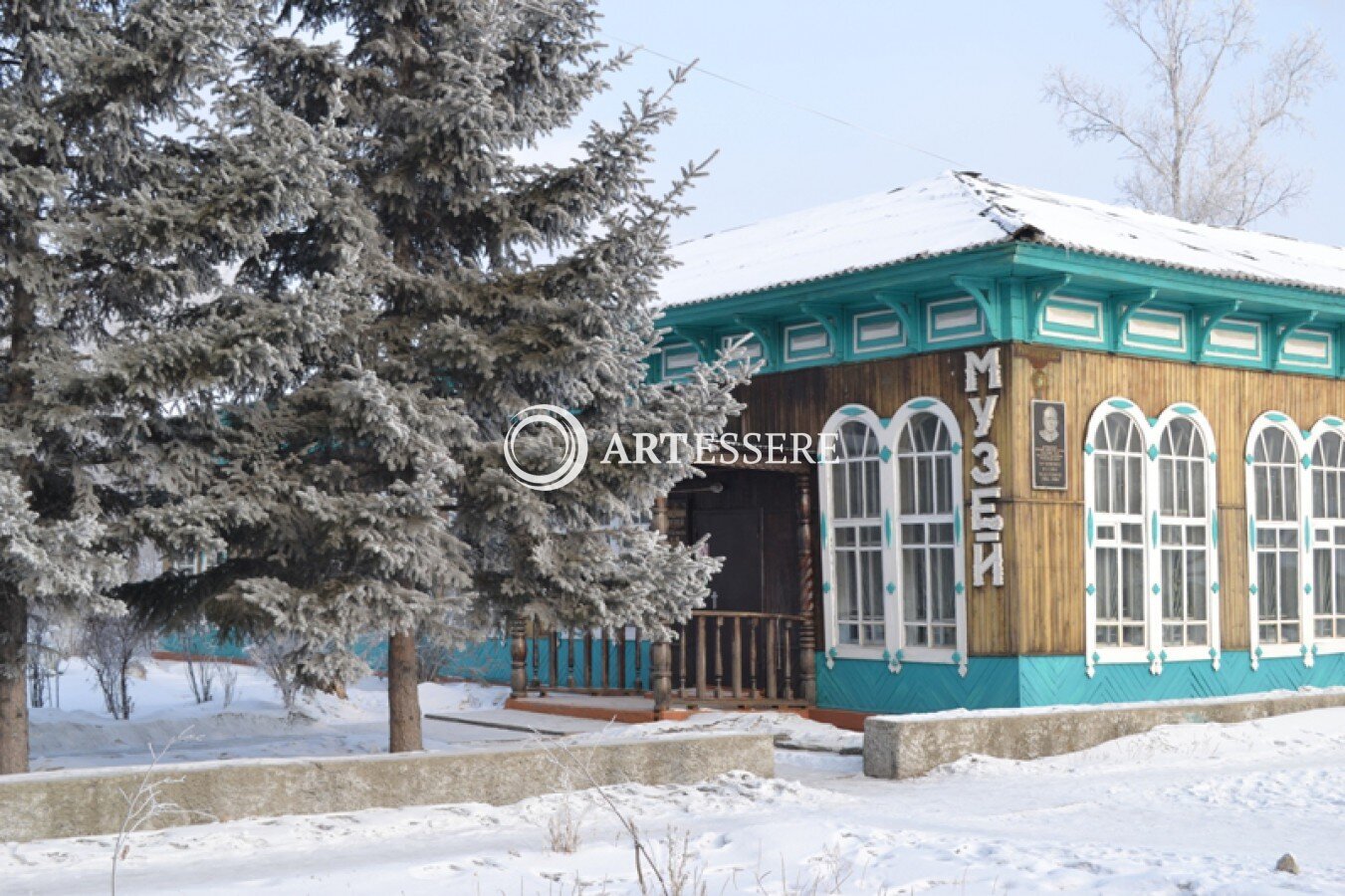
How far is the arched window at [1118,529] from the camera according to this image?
548 inches

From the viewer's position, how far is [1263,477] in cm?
1566

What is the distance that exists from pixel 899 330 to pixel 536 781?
20.9 ft

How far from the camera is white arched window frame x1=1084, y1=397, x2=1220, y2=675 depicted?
1392 cm

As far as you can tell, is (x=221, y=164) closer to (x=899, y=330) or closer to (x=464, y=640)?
(x=464, y=640)

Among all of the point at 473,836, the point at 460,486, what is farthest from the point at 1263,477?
the point at 473,836

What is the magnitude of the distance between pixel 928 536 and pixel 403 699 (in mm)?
5405

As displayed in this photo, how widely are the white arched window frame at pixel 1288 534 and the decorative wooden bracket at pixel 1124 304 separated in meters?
2.26

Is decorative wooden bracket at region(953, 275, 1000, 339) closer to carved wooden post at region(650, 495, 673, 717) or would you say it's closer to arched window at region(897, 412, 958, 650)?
arched window at region(897, 412, 958, 650)

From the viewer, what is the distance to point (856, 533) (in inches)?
577

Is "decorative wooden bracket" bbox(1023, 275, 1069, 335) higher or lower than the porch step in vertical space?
higher

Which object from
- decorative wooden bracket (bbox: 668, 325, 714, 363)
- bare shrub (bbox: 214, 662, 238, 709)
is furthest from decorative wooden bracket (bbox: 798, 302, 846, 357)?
bare shrub (bbox: 214, 662, 238, 709)

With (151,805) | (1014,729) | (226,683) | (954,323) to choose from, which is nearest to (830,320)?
(954,323)

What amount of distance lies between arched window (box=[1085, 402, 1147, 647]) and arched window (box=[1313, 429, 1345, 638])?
9.82 feet

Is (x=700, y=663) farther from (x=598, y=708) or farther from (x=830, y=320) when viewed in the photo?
(x=830, y=320)
